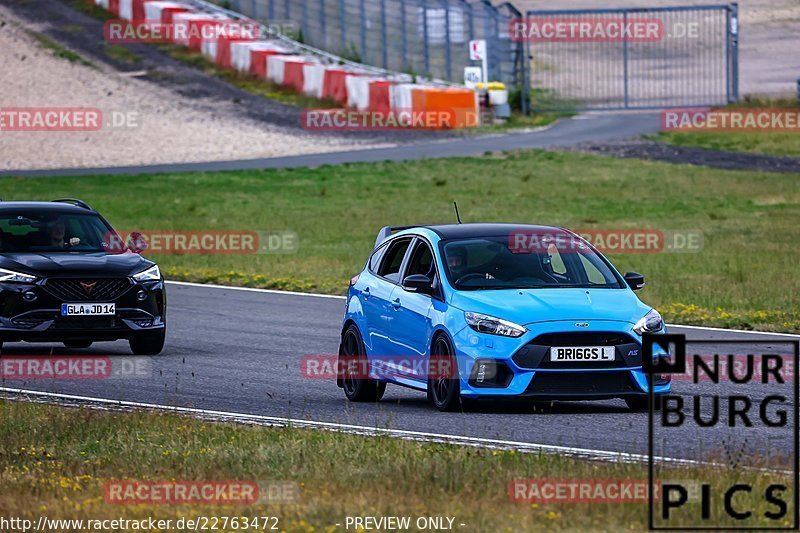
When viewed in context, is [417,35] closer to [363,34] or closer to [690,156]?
[363,34]

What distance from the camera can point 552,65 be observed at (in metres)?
62.2

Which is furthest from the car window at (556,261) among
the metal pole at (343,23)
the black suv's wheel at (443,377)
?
the metal pole at (343,23)

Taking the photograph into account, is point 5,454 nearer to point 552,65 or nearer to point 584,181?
point 584,181

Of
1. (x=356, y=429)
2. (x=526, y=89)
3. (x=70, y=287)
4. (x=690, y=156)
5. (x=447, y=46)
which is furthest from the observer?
(x=447, y=46)

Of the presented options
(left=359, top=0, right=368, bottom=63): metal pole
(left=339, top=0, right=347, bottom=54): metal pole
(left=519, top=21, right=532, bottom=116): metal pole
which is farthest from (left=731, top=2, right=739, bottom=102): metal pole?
(left=339, top=0, right=347, bottom=54): metal pole

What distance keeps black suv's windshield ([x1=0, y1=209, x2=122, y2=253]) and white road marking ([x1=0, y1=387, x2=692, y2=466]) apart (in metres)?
2.95

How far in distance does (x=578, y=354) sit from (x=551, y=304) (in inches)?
19.4

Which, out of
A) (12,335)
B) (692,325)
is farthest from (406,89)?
(12,335)

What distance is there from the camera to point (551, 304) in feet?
40.1

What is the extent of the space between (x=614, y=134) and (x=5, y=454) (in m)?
37.7

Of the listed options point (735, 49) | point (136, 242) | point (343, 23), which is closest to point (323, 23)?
point (343, 23)

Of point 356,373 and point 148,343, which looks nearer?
point 356,373

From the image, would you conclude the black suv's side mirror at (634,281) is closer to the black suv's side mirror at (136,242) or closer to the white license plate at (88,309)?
the white license plate at (88,309)

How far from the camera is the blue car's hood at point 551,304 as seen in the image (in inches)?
475
